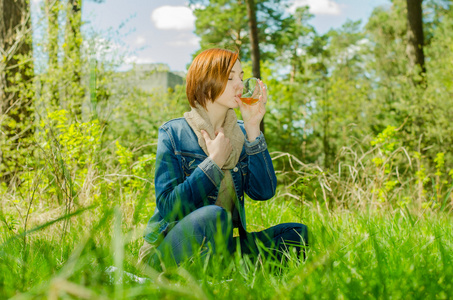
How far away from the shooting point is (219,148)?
2.21 meters

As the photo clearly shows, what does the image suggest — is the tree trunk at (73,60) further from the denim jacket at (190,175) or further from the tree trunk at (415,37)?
the tree trunk at (415,37)

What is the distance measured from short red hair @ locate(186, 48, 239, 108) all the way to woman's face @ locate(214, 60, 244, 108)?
28 mm

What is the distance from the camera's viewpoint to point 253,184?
2.45m

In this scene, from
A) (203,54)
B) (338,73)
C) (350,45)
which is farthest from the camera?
(350,45)

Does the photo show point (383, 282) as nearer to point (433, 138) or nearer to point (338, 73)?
point (433, 138)

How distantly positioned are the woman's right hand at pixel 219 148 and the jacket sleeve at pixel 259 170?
0.18 meters

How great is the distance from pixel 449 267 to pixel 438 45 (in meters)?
10.8

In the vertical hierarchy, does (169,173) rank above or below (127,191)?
above

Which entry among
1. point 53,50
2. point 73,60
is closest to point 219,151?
point 73,60

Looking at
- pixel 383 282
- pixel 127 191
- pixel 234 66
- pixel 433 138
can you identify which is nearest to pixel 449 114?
pixel 433 138

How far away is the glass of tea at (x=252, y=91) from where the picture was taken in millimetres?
2436

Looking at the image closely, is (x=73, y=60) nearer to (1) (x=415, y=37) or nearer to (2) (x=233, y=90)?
(2) (x=233, y=90)

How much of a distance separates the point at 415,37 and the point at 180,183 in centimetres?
921

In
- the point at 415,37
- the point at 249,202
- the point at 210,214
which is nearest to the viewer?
the point at 210,214
